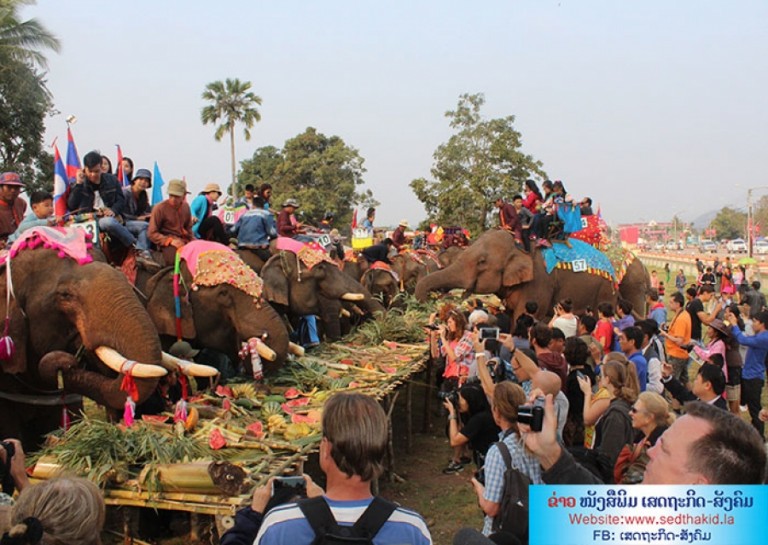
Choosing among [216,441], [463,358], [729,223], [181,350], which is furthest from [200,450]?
[729,223]

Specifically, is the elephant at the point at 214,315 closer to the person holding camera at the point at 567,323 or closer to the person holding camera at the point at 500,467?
the person holding camera at the point at 567,323

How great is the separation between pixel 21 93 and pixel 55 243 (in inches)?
894

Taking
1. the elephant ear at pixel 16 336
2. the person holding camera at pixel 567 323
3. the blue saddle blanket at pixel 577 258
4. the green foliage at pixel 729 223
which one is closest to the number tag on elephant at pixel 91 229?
the elephant ear at pixel 16 336

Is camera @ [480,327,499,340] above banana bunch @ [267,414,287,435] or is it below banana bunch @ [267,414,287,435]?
above

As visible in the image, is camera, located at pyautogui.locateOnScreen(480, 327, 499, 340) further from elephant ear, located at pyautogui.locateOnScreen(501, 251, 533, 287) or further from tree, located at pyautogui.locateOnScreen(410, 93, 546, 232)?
tree, located at pyautogui.locateOnScreen(410, 93, 546, 232)

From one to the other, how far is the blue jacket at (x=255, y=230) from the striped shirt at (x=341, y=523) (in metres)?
9.43

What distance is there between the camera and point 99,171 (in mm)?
8703

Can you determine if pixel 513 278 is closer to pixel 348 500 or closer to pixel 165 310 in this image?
pixel 165 310

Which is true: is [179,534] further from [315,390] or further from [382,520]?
[382,520]

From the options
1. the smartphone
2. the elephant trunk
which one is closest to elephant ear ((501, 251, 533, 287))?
the elephant trunk

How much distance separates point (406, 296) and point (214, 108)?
126 ft

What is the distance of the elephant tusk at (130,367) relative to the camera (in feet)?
19.5

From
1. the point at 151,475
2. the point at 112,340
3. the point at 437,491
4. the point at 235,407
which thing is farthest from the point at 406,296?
the point at 151,475

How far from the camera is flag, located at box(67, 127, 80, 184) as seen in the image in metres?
9.90
